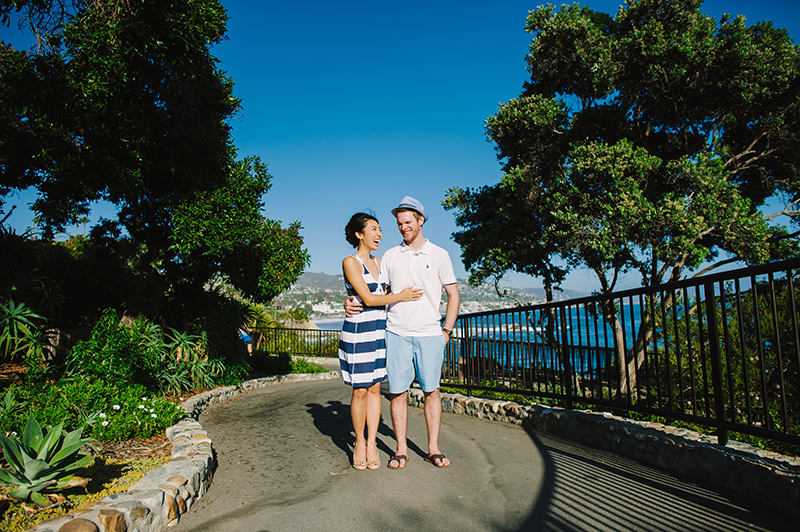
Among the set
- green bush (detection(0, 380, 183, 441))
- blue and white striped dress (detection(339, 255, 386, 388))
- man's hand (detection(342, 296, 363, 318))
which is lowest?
green bush (detection(0, 380, 183, 441))

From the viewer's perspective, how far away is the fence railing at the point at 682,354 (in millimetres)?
2473

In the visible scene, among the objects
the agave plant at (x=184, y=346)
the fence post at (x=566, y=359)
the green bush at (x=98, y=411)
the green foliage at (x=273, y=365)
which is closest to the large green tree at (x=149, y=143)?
the agave plant at (x=184, y=346)

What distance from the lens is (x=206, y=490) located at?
292 centimetres

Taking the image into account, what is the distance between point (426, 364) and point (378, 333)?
44 cm

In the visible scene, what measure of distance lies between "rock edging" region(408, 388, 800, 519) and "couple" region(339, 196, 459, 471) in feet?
4.43

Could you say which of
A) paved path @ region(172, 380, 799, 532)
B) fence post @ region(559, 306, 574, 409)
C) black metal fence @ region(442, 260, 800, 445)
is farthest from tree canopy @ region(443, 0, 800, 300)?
paved path @ region(172, 380, 799, 532)

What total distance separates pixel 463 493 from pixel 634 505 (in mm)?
975

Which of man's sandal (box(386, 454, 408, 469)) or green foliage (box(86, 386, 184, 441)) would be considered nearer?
man's sandal (box(386, 454, 408, 469))

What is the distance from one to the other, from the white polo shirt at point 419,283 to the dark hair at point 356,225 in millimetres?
349

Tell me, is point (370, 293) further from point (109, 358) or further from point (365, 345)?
point (109, 358)

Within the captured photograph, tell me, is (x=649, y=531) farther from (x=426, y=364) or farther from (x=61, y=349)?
(x=61, y=349)

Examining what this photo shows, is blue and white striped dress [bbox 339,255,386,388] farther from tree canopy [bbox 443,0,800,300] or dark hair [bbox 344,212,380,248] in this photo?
tree canopy [bbox 443,0,800,300]

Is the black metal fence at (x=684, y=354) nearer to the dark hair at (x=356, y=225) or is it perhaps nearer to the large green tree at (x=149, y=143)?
the dark hair at (x=356, y=225)

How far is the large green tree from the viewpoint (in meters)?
5.61
